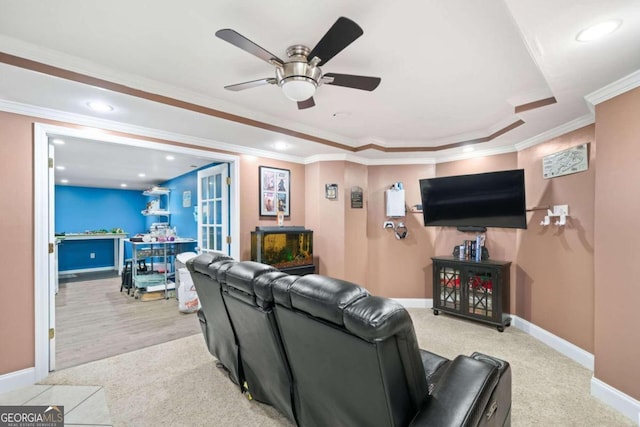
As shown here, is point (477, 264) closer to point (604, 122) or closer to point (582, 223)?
point (582, 223)

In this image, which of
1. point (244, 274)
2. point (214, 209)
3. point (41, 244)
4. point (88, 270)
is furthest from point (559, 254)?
point (88, 270)

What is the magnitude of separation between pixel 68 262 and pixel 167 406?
7.23 metres

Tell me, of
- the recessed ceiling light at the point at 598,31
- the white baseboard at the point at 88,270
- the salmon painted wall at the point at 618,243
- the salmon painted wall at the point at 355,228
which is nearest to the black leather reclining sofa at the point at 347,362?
the salmon painted wall at the point at 618,243

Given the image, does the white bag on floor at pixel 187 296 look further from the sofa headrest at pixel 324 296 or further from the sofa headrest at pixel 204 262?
the sofa headrest at pixel 324 296

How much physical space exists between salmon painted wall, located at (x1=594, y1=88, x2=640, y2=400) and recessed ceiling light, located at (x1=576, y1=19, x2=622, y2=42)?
75 cm

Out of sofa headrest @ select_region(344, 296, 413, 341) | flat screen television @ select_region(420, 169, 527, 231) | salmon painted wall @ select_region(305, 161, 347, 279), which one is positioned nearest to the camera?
sofa headrest @ select_region(344, 296, 413, 341)

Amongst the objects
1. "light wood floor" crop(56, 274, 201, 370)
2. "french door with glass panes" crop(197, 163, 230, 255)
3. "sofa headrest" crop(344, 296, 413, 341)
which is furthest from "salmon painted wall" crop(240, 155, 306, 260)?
"sofa headrest" crop(344, 296, 413, 341)

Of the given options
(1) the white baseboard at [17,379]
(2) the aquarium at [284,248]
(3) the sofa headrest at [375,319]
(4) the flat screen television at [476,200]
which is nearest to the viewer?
(3) the sofa headrest at [375,319]

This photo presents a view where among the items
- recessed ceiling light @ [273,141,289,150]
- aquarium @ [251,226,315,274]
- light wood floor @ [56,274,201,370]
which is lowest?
light wood floor @ [56,274,201,370]

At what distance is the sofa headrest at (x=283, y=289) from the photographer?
1.33 meters

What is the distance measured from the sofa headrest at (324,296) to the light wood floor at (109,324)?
2.70 metres

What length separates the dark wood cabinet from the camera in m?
3.43

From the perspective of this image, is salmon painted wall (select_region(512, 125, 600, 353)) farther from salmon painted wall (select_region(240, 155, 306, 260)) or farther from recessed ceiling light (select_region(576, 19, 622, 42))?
salmon painted wall (select_region(240, 155, 306, 260))

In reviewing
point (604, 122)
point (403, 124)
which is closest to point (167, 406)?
point (403, 124)
